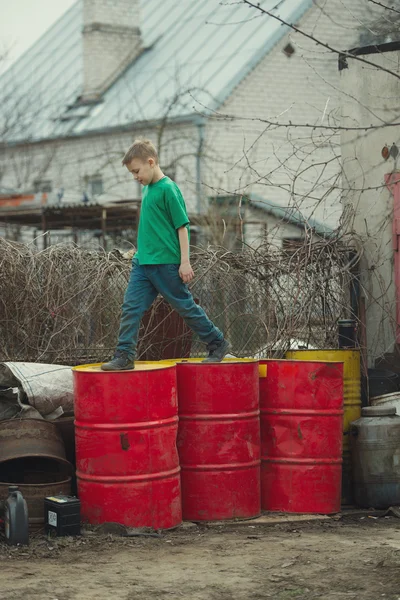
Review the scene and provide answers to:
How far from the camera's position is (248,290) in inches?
340

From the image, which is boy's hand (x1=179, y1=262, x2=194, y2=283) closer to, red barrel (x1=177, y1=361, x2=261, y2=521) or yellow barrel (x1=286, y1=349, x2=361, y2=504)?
red barrel (x1=177, y1=361, x2=261, y2=521)

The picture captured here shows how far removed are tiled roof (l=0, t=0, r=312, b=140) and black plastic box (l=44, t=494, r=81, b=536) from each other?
17.8 meters

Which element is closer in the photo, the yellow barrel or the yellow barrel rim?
the yellow barrel rim

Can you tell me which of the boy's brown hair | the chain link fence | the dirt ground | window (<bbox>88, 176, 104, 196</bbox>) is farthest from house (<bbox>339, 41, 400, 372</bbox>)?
window (<bbox>88, 176, 104, 196</bbox>)

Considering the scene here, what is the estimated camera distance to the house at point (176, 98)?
24.2 metres

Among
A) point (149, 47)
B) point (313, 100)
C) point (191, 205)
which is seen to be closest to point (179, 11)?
point (149, 47)

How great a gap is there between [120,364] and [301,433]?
133 centimetres

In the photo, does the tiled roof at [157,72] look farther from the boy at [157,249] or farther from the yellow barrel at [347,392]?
the boy at [157,249]

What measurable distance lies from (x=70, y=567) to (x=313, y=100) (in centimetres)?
2174

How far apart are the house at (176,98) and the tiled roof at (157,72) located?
0.04 m

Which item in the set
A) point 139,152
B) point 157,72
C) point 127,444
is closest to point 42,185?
point 157,72

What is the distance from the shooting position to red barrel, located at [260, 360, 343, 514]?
22.8 feet

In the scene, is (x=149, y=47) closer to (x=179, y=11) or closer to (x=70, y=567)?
(x=179, y=11)

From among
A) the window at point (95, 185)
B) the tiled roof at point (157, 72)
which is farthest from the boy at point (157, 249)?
the window at point (95, 185)
